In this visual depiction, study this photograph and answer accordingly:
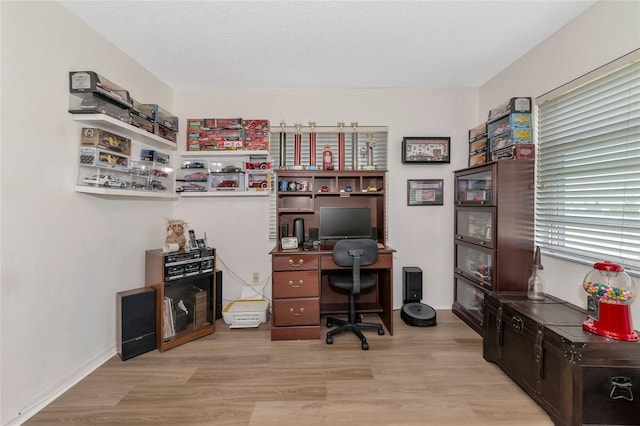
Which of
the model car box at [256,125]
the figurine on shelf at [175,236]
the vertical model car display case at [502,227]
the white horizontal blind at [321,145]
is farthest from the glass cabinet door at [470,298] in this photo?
the figurine on shelf at [175,236]

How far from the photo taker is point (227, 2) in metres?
1.80

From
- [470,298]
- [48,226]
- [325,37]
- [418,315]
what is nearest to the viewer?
[48,226]

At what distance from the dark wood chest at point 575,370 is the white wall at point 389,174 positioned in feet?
4.48

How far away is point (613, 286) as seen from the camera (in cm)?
154

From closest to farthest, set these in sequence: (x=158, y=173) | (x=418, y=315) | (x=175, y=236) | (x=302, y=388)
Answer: (x=302, y=388) → (x=175, y=236) → (x=158, y=173) → (x=418, y=315)

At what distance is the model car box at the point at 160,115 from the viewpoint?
2.48 metres

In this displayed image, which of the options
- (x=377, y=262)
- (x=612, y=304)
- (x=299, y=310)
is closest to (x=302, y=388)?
(x=299, y=310)

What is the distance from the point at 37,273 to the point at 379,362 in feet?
7.86

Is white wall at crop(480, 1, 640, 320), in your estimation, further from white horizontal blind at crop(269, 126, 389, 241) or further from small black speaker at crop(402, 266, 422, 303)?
white horizontal blind at crop(269, 126, 389, 241)

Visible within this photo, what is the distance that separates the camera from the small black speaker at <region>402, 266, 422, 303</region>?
295 cm

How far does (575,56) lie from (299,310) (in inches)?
117

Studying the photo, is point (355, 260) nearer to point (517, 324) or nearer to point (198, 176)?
point (517, 324)

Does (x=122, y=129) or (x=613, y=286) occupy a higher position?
(x=122, y=129)

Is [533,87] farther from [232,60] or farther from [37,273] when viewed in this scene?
[37,273]
